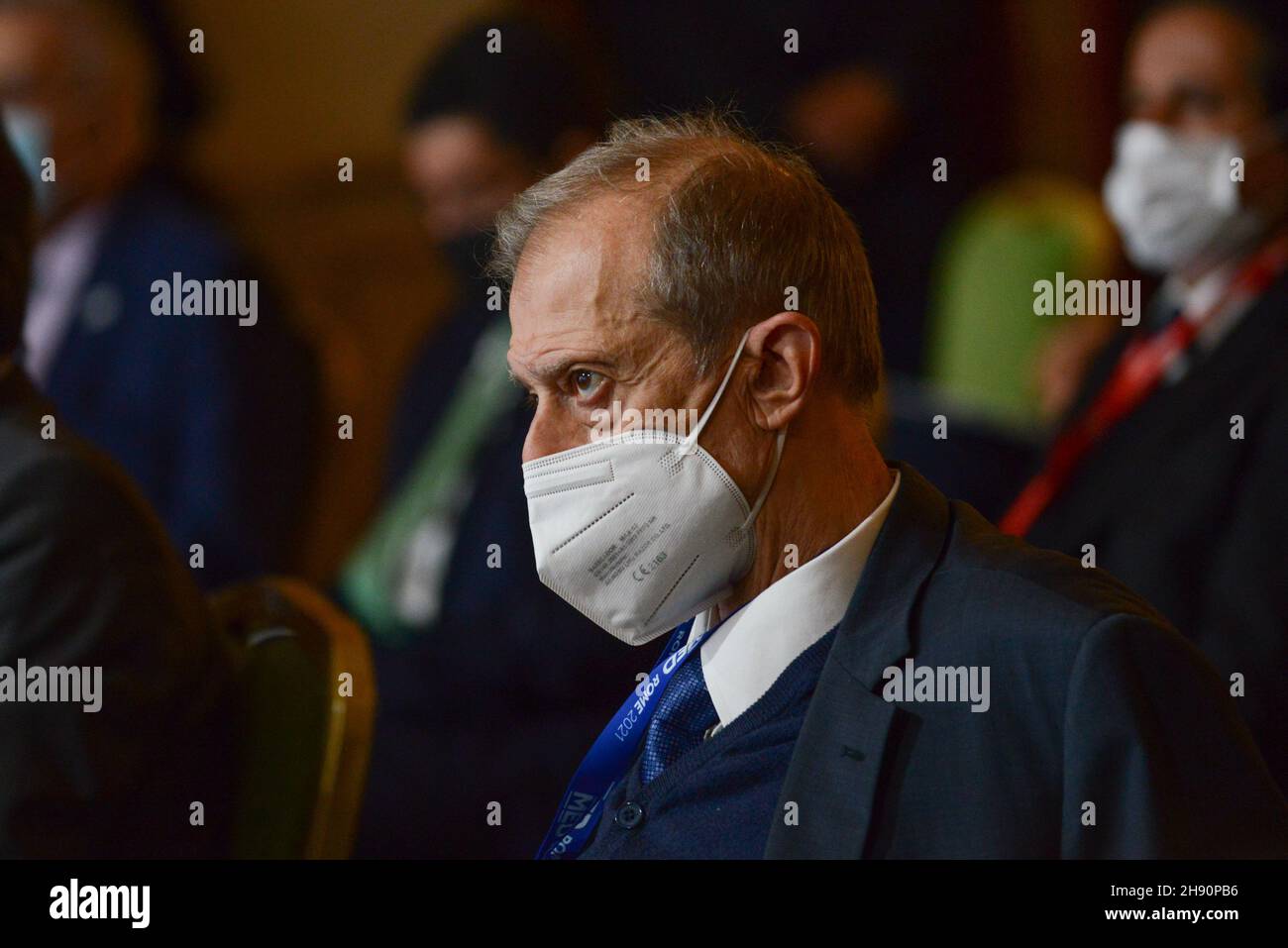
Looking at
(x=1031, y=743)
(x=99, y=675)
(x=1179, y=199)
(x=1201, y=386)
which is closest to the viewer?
(x=1031, y=743)

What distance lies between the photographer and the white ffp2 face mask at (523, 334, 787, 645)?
5.49ft

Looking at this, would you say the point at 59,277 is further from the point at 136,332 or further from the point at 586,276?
the point at 586,276

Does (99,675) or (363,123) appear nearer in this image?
(99,675)

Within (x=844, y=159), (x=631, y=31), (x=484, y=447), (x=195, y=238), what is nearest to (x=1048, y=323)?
(x=844, y=159)

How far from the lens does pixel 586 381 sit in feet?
5.56

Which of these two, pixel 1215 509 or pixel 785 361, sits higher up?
pixel 785 361

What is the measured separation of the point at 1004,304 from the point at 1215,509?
4.45ft

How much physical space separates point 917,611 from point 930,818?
20 centimetres

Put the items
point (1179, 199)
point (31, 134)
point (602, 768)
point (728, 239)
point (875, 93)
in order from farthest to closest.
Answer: point (875, 93), point (31, 134), point (1179, 199), point (602, 768), point (728, 239)

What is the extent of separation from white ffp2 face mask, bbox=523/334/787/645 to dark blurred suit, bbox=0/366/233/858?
0.49 meters

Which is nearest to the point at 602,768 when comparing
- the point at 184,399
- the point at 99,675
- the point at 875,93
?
the point at 99,675

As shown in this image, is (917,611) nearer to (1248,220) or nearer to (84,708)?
(84,708)

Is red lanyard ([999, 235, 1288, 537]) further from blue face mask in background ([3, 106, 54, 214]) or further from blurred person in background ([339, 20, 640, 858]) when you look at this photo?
blue face mask in background ([3, 106, 54, 214])

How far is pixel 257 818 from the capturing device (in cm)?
188
